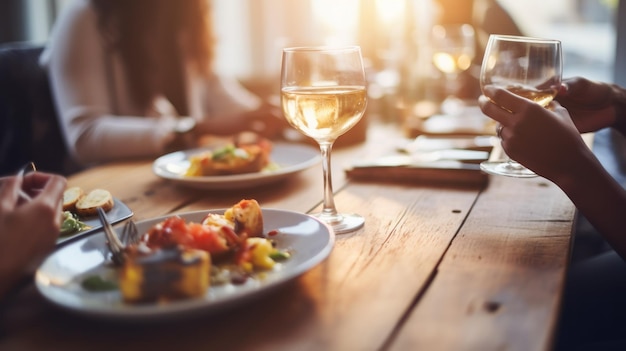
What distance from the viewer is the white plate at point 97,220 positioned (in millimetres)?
888

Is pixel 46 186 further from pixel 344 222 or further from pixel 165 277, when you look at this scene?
pixel 344 222

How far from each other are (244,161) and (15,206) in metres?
0.57

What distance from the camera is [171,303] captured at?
624 mm

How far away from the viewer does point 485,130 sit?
→ 1678mm

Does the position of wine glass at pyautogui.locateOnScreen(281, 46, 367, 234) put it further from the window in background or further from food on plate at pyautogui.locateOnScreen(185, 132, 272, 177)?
the window in background

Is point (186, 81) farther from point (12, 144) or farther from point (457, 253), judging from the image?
point (457, 253)

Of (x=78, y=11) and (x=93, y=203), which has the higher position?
(x=78, y=11)

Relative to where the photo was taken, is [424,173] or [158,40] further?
[158,40]

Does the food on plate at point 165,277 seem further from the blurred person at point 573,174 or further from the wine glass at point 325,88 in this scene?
the blurred person at point 573,174

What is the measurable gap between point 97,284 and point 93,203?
0.35m

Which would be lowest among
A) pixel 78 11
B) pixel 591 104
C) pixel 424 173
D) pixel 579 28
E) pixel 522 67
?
pixel 579 28

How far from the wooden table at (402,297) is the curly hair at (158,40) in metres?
1.13

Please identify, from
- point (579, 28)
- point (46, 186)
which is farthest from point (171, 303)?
point (579, 28)

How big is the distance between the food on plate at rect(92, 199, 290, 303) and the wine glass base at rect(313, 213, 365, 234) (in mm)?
129
